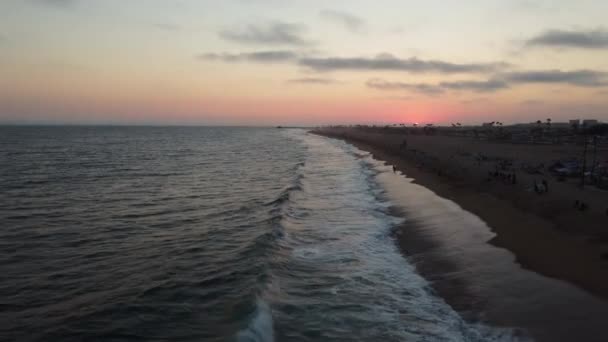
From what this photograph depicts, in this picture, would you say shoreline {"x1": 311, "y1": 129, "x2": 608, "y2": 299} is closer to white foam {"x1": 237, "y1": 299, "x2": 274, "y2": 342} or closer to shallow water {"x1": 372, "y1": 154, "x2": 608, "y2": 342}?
shallow water {"x1": 372, "y1": 154, "x2": 608, "y2": 342}

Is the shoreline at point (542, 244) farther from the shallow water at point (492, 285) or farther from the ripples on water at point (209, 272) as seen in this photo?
the ripples on water at point (209, 272)

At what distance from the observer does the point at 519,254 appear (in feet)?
39.8

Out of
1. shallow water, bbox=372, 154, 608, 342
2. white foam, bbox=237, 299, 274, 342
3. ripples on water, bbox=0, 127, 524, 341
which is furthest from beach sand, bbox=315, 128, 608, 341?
white foam, bbox=237, 299, 274, 342

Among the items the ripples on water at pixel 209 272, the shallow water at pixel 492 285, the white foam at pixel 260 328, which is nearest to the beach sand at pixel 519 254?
the shallow water at pixel 492 285

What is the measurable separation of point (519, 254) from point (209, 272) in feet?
28.7

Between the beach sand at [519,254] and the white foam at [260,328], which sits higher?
the beach sand at [519,254]

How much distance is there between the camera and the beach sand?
8.46 m

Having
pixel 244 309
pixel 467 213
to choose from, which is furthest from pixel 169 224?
pixel 467 213

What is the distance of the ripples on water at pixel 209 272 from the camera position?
848 centimetres

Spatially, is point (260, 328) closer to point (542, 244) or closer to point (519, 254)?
point (519, 254)

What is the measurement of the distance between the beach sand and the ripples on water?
2.67ft

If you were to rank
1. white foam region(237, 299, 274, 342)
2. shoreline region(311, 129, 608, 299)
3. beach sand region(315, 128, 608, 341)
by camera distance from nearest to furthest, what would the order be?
white foam region(237, 299, 274, 342), beach sand region(315, 128, 608, 341), shoreline region(311, 129, 608, 299)

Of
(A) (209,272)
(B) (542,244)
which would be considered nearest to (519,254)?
(B) (542,244)

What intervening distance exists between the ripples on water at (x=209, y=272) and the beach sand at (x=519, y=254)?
814mm
